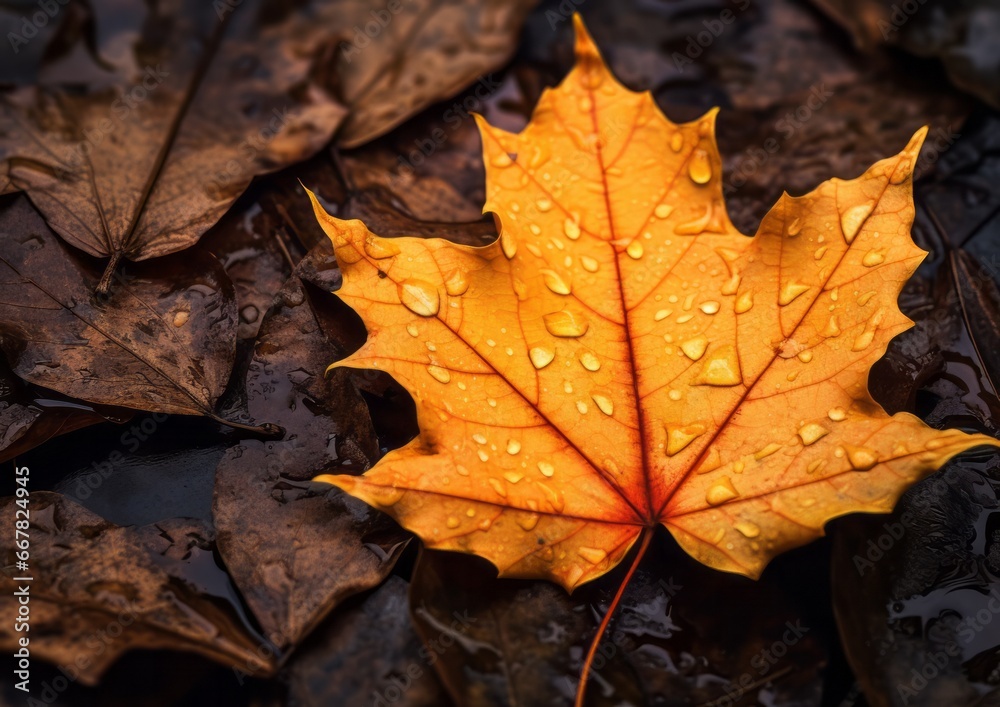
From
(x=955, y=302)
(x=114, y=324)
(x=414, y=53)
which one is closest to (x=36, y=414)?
(x=114, y=324)

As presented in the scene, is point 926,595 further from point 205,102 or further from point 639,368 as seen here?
point 205,102

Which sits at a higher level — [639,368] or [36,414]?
[639,368]

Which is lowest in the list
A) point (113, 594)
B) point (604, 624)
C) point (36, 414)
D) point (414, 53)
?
point (113, 594)

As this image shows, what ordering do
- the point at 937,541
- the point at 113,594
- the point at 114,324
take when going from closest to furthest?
the point at 113,594
the point at 937,541
the point at 114,324

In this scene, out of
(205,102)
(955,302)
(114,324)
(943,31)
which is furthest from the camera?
(943,31)

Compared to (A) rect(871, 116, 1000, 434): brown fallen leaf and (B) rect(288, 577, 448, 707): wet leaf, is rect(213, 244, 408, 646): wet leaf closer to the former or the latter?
(B) rect(288, 577, 448, 707): wet leaf

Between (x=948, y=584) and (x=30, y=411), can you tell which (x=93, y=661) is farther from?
(x=948, y=584)
